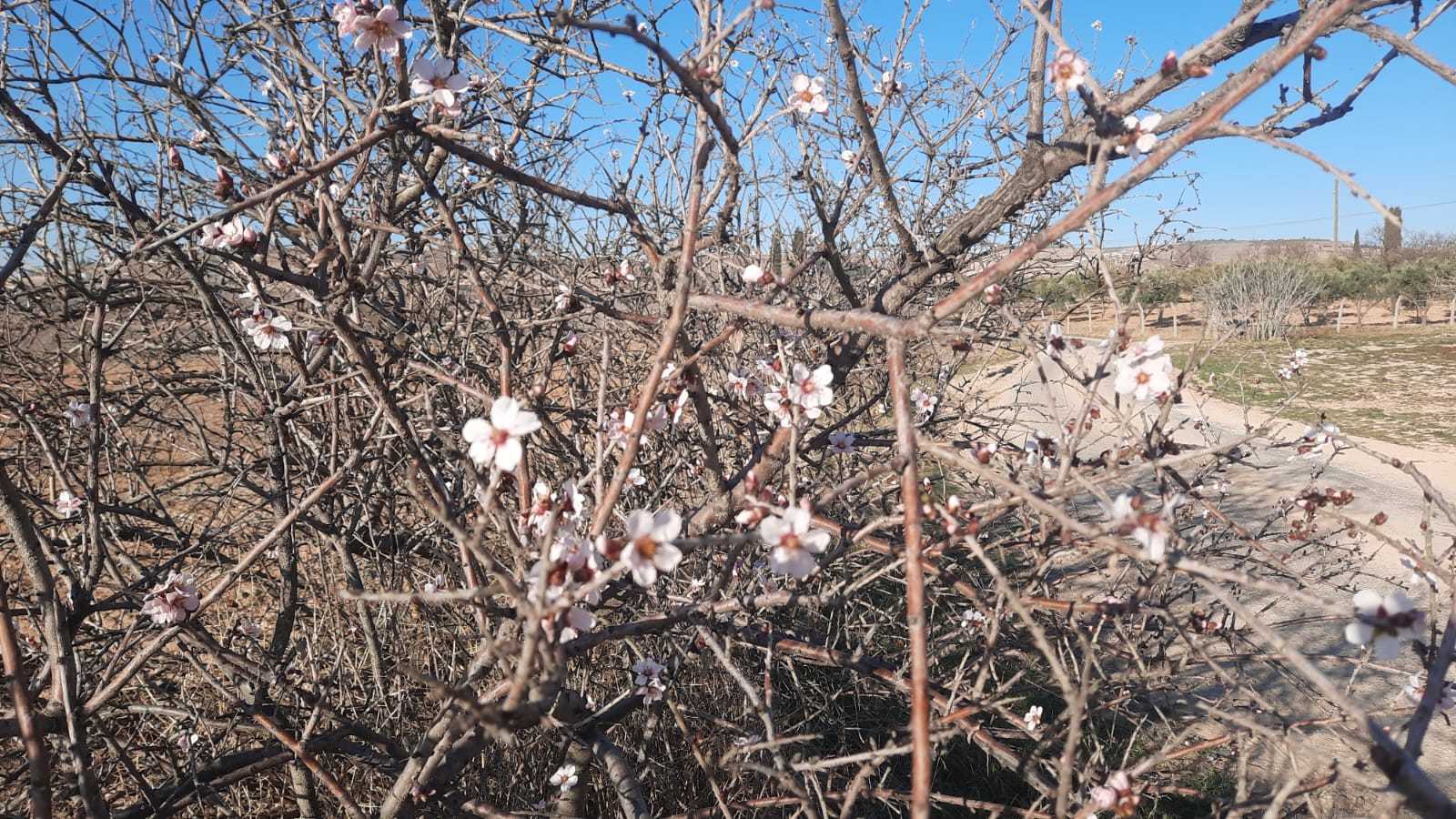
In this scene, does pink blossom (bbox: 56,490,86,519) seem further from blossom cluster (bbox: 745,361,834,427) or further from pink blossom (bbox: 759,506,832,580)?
pink blossom (bbox: 759,506,832,580)

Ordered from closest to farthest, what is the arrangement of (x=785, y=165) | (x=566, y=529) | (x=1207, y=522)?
1. (x=566, y=529)
2. (x=1207, y=522)
3. (x=785, y=165)

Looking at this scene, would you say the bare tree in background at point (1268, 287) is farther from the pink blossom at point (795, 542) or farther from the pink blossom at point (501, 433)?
the pink blossom at point (501, 433)

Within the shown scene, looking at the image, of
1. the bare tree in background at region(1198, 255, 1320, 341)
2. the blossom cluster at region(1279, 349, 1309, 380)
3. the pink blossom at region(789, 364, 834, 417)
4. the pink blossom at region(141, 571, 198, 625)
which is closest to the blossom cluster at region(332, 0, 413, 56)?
the pink blossom at region(789, 364, 834, 417)

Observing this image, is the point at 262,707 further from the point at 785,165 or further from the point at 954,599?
the point at 954,599

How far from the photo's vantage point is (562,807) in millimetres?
1921

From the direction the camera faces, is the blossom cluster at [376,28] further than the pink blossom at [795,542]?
Yes

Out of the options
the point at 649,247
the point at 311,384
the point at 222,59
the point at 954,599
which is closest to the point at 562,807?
the point at 311,384

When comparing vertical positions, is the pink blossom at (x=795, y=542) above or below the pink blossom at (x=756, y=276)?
below

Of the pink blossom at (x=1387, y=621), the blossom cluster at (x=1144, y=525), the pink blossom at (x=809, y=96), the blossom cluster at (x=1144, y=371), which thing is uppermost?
the pink blossom at (x=809, y=96)

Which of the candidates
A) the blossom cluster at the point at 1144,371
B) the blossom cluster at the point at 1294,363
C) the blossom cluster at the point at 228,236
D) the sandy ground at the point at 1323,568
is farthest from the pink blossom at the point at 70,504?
the blossom cluster at the point at 1294,363

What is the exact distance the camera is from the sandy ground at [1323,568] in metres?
1.83

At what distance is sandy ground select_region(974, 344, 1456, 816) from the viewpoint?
1832mm

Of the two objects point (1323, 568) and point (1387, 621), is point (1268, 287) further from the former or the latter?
point (1387, 621)

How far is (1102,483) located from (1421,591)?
640cm
